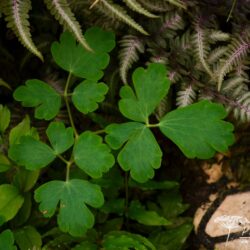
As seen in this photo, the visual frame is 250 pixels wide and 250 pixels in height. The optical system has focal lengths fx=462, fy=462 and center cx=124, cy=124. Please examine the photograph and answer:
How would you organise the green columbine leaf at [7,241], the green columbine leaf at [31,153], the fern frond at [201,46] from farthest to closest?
the fern frond at [201,46], the green columbine leaf at [31,153], the green columbine leaf at [7,241]

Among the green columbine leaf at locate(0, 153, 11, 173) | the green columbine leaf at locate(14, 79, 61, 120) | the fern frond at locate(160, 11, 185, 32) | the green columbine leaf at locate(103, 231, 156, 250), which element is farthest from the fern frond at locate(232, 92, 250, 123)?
the green columbine leaf at locate(0, 153, 11, 173)

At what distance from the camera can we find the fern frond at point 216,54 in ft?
6.82

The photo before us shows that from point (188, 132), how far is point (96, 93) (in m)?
0.43

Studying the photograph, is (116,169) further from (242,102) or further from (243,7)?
(243,7)

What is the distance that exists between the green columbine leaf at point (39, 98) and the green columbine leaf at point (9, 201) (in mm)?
362

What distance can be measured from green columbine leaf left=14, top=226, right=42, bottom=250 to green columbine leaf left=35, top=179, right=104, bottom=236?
255 millimetres

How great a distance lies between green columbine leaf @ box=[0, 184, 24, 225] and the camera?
6.68 feet

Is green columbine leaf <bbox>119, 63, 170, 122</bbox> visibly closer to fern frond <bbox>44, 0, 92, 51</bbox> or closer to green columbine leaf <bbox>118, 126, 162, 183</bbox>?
green columbine leaf <bbox>118, 126, 162, 183</bbox>


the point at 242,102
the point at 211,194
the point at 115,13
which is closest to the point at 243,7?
the point at 242,102

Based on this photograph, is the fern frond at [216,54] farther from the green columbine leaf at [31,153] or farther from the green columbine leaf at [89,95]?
the green columbine leaf at [31,153]

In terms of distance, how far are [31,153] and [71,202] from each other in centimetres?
27

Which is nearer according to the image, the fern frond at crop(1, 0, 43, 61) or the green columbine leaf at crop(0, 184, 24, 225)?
the fern frond at crop(1, 0, 43, 61)

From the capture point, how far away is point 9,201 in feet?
6.79

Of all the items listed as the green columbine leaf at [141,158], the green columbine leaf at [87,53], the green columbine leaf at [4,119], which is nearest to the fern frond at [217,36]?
the green columbine leaf at [87,53]
